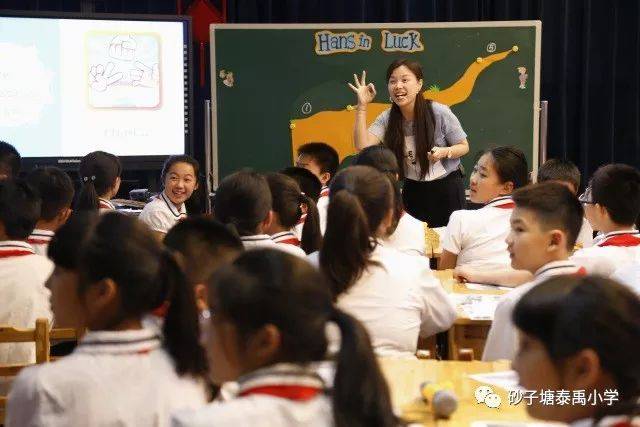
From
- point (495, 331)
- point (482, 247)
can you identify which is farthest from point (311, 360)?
point (482, 247)

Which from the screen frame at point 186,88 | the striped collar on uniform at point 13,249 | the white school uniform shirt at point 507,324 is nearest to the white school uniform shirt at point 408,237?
the white school uniform shirt at point 507,324

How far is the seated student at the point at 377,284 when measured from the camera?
2.58m

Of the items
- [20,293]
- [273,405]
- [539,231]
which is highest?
[539,231]

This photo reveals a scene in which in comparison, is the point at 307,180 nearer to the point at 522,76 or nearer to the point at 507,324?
the point at 507,324

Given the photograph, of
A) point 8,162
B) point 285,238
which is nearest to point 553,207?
point 285,238

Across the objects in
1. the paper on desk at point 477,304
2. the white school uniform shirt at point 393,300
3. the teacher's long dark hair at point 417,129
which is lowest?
the paper on desk at point 477,304

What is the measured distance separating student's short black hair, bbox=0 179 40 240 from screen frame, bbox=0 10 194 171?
10.0 ft

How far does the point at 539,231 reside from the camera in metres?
2.76

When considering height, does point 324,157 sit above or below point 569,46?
below

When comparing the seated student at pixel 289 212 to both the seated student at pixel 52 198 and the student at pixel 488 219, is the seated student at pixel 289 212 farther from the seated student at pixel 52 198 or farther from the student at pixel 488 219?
Result: the seated student at pixel 52 198

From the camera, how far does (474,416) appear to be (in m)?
2.06

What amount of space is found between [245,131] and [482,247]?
290cm

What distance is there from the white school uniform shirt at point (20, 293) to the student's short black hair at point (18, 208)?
0.35 feet

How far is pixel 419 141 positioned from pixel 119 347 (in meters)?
3.66
